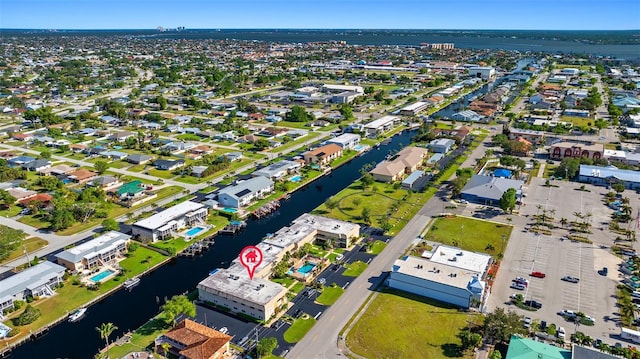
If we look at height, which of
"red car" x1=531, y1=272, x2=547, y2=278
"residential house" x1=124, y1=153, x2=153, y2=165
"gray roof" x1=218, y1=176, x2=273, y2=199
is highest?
"residential house" x1=124, y1=153, x2=153, y2=165

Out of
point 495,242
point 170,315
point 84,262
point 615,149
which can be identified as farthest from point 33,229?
point 615,149

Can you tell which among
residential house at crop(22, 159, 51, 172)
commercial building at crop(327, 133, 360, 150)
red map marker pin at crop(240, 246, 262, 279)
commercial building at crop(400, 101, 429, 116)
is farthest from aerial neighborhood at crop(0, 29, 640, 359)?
commercial building at crop(400, 101, 429, 116)

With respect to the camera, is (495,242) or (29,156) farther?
(29,156)

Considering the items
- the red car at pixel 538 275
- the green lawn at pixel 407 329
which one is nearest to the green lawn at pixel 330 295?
the green lawn at pixel 407 329

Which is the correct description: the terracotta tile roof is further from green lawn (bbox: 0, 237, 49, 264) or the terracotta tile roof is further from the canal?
green lawn (bbox: 0, 237, 49, 264)

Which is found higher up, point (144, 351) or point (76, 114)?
point (76, 114)

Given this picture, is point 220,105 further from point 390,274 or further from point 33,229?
point 390,274
